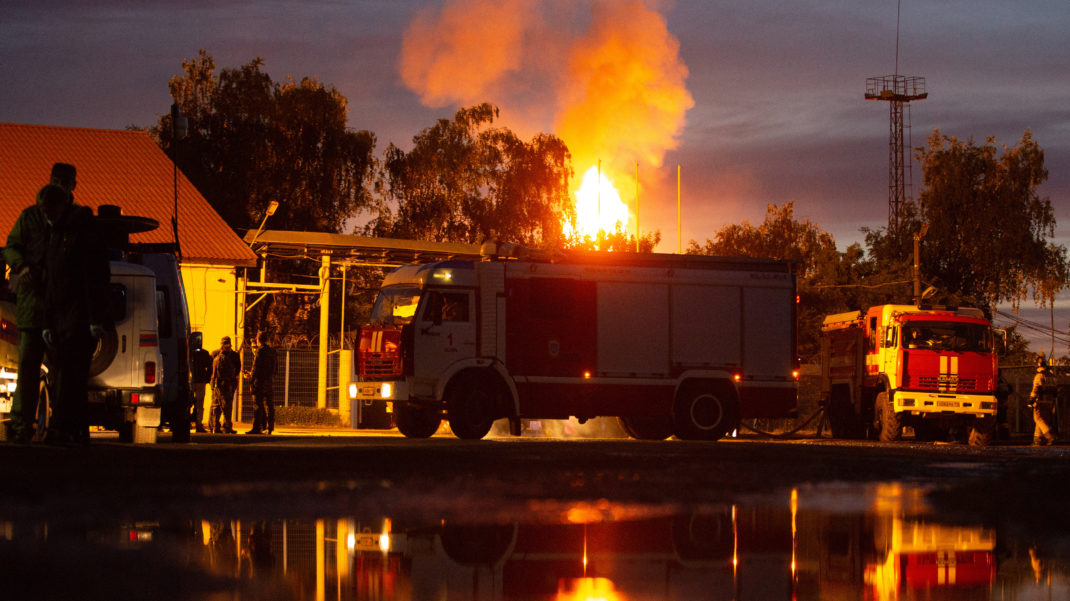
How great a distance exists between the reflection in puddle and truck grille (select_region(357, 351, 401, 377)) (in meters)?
14.7

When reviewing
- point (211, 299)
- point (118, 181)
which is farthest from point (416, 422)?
point (118, 181)

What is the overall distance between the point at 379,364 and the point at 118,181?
21.4m

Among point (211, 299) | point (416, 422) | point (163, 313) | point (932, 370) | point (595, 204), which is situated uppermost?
point (595, 204)

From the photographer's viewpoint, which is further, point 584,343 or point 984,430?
point 984,430

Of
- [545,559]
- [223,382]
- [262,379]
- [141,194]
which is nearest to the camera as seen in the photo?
[545,559]

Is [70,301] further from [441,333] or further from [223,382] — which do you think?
[223,382]

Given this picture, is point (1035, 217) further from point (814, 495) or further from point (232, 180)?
point (814, 495)

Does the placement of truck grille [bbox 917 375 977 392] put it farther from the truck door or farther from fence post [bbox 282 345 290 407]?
fence post [bbox 282 345 290 407]

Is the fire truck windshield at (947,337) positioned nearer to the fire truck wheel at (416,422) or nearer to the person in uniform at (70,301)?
the fire truck wheel at (416,422)

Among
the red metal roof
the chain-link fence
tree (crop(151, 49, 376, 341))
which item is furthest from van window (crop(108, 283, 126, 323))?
tree (crop(151, 49, 376, 341))

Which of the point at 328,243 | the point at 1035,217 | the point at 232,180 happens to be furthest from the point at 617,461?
the point at 1035,217

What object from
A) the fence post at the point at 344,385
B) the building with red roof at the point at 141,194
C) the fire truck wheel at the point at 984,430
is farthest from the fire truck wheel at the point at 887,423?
the building with red roof at the point at 141,194

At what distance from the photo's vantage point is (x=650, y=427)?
2475 centimetres

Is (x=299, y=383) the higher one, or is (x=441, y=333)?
(x=441, y=333)
